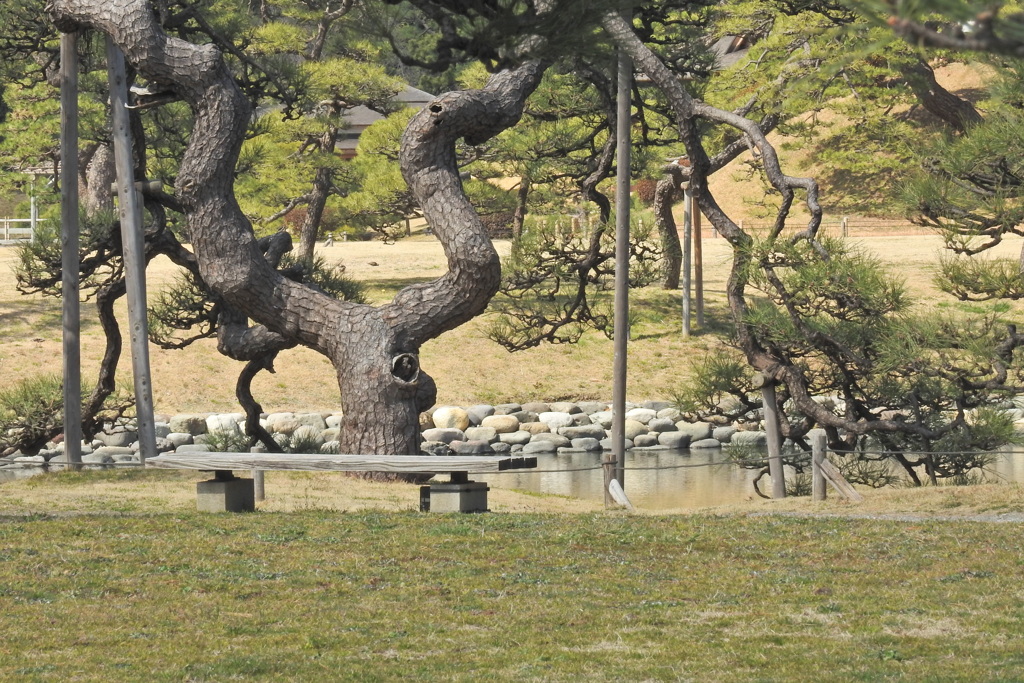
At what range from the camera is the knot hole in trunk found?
15.4 m

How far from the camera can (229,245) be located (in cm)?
1575

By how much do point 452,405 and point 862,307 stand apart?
1454 centimetres

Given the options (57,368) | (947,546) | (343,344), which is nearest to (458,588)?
(947,546)

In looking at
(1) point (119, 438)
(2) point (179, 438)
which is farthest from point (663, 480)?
(1) point (119, 438)

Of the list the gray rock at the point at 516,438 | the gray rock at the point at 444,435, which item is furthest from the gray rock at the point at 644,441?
the gray rock at the point at 444,435

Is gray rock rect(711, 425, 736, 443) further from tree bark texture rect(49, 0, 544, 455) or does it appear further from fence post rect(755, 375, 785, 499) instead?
tree bark texture rect(49, 0, 544, 455)

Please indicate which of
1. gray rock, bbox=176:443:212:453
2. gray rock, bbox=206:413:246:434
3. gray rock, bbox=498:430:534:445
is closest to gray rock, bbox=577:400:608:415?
gray rock, bbox=498:430:534:445

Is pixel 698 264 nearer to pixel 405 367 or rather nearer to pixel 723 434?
pixel 723 434

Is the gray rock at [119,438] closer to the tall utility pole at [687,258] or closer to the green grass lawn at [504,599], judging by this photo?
the tall utility pole at [687,258]

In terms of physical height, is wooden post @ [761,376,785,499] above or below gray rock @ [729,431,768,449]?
above

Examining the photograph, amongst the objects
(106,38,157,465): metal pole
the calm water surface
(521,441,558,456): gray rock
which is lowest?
the calm water surface

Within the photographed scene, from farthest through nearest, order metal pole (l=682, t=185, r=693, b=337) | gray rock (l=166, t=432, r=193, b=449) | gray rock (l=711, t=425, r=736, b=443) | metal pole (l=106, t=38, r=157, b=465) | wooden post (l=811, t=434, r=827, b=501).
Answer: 1. metal pole (l=682, t=185, r=693, b=337)
2. gray rock (l=711, t=425, r=736, b=443)
3. gray rock (l=166, t=432, r=193, b=449)
4. metal pole (l=106, t=38, r=157, b=465)
5. wooden post (l=811, t=434, r=827, b=501)

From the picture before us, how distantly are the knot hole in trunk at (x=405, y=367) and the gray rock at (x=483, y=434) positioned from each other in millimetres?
10479

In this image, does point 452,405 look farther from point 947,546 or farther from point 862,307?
point 947,546
